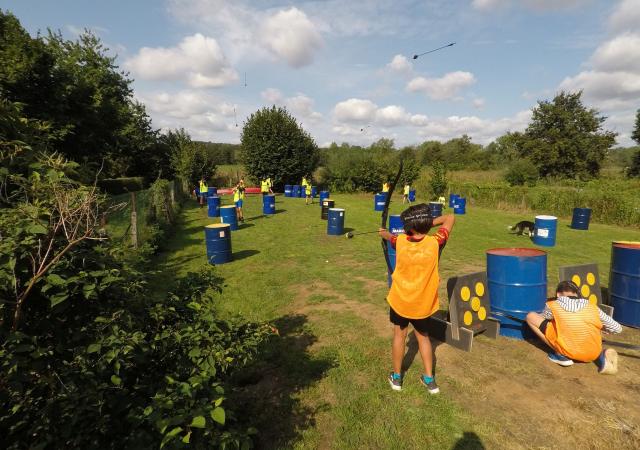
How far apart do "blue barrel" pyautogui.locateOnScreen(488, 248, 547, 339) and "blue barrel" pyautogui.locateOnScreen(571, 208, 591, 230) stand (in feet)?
46.6

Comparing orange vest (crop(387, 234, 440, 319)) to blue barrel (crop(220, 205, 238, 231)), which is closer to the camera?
orange vest (crop(387, 234, 440, 319))

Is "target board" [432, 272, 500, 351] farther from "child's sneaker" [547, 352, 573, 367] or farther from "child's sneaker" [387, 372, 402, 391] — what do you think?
"child's sneaker" [387, 372, 402, 391]

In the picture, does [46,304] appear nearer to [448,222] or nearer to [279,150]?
[448,222]

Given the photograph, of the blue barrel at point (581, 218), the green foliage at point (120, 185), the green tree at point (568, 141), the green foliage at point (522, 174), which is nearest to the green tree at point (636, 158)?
the green tree at point (568, 141)

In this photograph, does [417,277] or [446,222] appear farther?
[446,222]

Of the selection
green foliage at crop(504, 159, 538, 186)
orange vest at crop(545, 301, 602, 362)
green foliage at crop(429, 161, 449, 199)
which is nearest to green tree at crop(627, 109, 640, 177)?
green foliage at crop(504, 159, 538, 186)

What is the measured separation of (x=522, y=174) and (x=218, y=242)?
34802 mm

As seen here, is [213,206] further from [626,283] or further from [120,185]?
[120,185]

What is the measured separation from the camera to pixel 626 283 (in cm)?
533

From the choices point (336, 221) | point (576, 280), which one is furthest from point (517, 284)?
point (336, 221)

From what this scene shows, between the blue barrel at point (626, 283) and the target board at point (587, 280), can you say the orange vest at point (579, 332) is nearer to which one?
the target board at point (587, 280)

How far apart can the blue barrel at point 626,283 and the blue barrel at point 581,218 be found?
12.7m

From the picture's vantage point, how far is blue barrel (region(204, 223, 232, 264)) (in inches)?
362

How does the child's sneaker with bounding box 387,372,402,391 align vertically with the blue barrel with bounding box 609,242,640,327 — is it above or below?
below
